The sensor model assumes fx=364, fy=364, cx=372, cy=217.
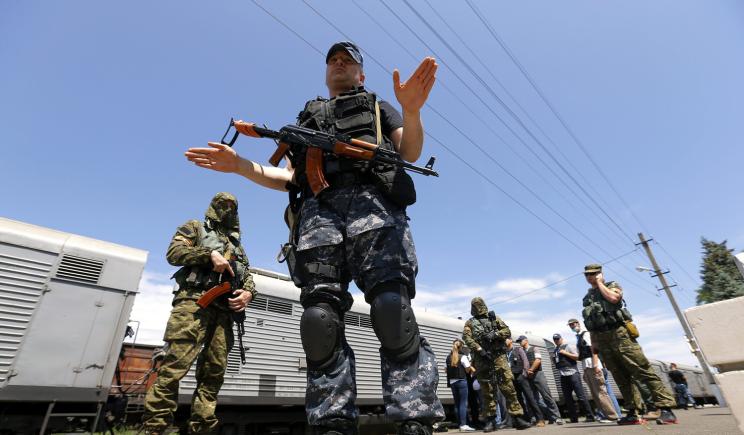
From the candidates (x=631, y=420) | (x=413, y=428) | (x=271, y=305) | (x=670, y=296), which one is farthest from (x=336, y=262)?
(x=670, y=296)

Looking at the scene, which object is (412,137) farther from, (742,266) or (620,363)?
(620,363)

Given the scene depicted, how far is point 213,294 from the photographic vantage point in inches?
145

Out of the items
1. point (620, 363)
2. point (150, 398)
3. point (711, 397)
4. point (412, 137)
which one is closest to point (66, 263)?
point (150, 398)

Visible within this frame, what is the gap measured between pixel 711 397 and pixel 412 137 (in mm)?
32620

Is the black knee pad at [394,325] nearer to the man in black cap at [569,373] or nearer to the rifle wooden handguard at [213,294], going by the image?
the rifle wooden handguard at [213,294]

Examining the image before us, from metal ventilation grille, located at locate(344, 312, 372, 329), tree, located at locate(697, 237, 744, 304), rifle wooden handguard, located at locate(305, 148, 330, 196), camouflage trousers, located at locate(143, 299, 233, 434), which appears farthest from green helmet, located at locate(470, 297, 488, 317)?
tree, located at locate(697, 237, 744, 304)

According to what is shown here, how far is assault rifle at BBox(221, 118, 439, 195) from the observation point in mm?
2021

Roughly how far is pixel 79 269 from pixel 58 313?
24.9 inches

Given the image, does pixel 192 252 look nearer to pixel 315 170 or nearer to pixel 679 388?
pixel 315 170

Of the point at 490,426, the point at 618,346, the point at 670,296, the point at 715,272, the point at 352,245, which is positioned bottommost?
the point at 490,426

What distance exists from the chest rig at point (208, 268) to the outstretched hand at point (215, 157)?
1940 mm

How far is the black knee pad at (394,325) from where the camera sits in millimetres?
1627

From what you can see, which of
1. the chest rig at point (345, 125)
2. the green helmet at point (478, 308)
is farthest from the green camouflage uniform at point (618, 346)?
the chest rig at point (345, 125)

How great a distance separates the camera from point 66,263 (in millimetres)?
5141
